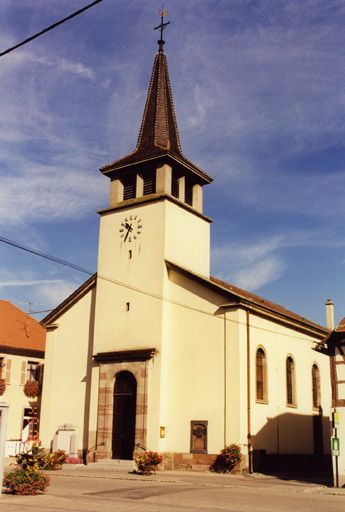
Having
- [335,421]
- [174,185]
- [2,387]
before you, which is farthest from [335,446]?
[2,387]

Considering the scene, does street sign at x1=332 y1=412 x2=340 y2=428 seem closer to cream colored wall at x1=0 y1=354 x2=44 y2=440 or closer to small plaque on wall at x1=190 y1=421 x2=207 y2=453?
small plaque on wall at x1=190 y1=421 x2=207 y2=453

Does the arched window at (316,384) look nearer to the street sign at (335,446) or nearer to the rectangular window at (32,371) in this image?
the street sign at (335,446)

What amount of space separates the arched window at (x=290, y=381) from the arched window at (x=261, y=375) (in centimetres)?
296

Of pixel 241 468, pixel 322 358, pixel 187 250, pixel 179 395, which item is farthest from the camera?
pixel 322 358

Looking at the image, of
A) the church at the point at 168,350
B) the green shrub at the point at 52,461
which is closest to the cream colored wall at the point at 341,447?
the church at the point at 168,350

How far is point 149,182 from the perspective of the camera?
30203mm

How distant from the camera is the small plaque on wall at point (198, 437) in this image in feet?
82.0

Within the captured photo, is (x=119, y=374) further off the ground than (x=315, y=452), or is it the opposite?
(x=119, y=374)

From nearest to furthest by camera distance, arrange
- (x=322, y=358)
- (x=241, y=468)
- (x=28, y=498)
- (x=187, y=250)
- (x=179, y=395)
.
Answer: (x=28, y=498) < (x=241, y=468) < (x=179, y=395) < (x=187, y=250) < (x=322, y=358)

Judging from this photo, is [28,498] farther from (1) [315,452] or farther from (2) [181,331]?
(1) [315,452]

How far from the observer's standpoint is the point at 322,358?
33812 mm

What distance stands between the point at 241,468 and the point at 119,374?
711 centimetres

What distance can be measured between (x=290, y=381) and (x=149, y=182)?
1204 cm

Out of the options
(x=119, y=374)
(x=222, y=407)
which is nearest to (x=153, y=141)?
(x=119, y=374)
